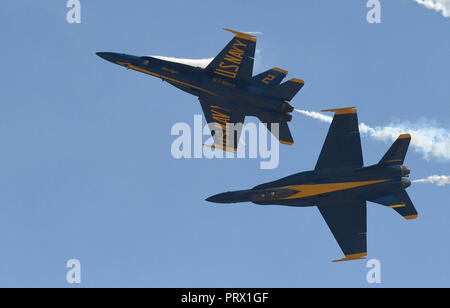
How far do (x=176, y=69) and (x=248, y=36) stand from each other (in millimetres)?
6130

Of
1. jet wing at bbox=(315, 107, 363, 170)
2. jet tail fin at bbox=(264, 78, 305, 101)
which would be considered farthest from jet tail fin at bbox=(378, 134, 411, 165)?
jet tail fin at bbox=(264, 78, 305, 101)

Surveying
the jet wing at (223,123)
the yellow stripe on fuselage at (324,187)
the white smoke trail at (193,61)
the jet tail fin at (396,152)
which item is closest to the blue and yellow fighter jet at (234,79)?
the white smoke trail at (193,61)

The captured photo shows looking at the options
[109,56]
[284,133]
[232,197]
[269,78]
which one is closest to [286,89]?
[269,78]

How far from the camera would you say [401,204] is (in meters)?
68.2

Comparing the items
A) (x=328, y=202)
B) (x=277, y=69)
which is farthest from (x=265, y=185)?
(x=277, y=69)

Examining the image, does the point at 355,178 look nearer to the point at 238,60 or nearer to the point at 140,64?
the point at 238,60

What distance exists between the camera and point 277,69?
235ft

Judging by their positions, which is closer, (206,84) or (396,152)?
(396,152)

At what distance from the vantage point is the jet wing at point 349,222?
6925 centimetres

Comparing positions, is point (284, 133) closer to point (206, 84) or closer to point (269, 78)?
point (269, 78)

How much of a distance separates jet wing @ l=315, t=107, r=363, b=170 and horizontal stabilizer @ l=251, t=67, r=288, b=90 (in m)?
5.10

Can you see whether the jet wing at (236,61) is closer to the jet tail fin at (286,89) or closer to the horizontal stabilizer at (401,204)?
the jet tail fin at (286,89)

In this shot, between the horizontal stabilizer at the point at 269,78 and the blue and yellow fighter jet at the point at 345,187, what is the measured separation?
203 inches

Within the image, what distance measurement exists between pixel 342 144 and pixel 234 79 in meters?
9.64
